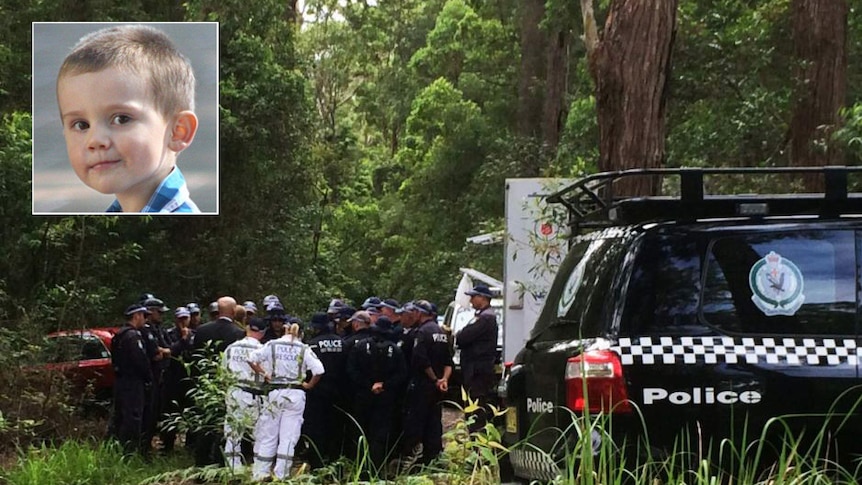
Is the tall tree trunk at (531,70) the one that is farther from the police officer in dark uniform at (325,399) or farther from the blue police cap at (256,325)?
the blue police cap at (256,325)

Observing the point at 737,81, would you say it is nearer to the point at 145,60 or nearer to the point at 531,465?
the point at 145,60

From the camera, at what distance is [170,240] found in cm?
2200

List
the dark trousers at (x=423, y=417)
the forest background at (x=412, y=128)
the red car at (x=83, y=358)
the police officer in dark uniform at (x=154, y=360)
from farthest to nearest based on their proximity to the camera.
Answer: the forest background at (x=412, y=128), the red car at (x=83, y=358), the police officer in dark uniform at (x=154, y=360), the dark trousers at (x=423, y=417)

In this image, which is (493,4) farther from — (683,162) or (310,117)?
(683,162)

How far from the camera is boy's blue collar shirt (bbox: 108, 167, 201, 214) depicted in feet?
49.6

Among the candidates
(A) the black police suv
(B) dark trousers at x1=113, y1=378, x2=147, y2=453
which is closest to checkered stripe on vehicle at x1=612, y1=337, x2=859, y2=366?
(A) the black police suv

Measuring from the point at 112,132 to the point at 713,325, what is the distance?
11.3m

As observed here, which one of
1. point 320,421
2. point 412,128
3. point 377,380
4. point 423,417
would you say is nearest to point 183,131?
point 320,421

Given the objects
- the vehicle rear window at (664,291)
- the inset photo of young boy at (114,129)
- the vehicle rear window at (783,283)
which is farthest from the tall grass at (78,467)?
the vehicle rear window at (783,283)

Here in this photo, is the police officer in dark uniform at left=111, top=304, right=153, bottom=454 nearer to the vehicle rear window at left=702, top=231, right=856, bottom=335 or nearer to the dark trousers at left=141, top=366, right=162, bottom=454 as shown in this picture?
the dark trousers at left=141, top=366, right=162, bottom=454

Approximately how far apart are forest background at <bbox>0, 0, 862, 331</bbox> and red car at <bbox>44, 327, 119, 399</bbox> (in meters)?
0.31

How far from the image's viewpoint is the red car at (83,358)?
512 inches

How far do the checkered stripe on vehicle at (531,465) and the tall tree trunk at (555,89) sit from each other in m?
21.6

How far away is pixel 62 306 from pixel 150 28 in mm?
3671
